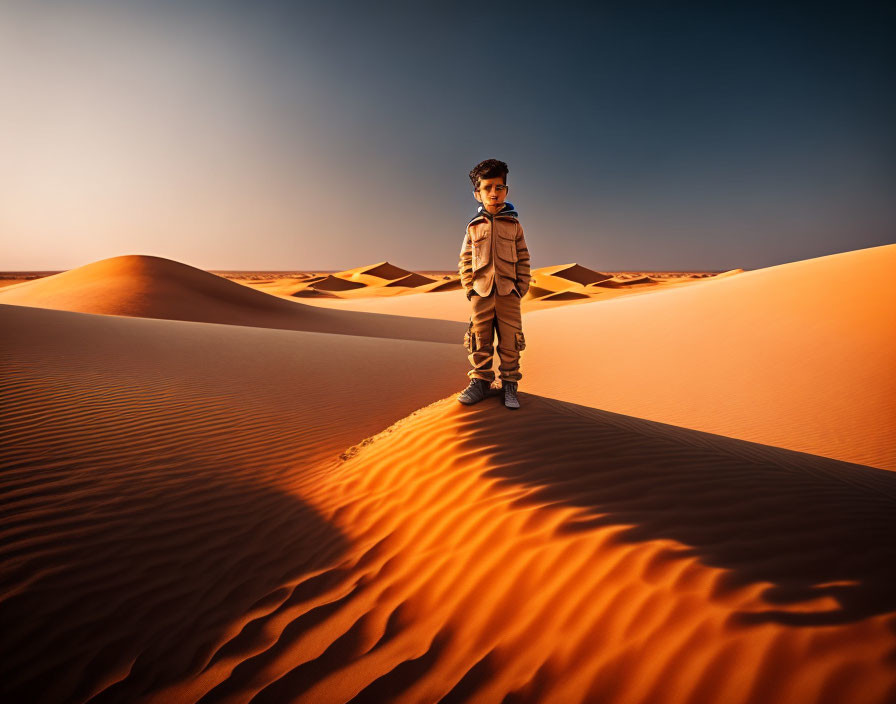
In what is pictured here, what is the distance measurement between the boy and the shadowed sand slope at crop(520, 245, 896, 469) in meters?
5.51

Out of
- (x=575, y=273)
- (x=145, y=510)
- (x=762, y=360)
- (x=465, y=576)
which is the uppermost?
(x=575, y=273)

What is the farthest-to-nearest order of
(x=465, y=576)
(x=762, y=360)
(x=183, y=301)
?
1. (x=183, y=301)
2. (x=762, y=360)
3. (x=465, y=576)

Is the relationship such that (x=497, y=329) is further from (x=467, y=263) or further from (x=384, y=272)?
(x=384, y=272)

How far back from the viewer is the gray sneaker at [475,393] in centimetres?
460

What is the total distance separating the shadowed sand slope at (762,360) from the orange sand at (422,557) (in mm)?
3371

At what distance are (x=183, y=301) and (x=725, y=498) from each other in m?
25.5

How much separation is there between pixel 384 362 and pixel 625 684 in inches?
394

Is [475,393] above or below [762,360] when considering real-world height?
above

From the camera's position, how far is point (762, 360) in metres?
11.1

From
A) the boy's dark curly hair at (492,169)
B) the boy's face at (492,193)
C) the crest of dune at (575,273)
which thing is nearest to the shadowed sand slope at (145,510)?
the boy's face at (492,193)

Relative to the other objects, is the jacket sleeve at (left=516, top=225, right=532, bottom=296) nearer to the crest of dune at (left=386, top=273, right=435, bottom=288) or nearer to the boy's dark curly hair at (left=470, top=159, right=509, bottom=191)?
the boy's dark curly hair at (left=470, top=159, right=509, bottom=191)

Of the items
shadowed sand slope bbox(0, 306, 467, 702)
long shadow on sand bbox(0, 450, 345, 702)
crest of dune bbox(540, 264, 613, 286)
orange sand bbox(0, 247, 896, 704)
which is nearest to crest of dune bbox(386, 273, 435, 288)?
crest of dune bbox(540, 264, 613, 286)

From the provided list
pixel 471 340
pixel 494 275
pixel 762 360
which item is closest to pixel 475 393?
pixel 471 340

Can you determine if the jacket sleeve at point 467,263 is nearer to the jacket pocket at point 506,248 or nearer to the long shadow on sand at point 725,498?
the jacket pocket at point 506,248
